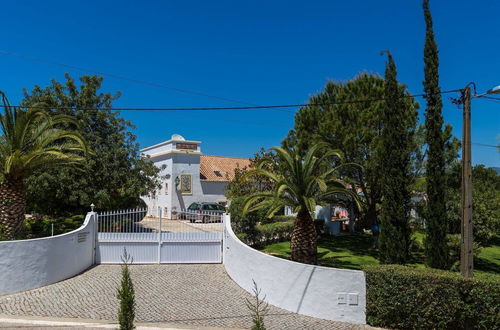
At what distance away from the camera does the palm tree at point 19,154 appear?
11.7m

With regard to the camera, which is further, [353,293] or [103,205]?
[103,205]


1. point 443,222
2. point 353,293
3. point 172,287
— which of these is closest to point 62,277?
point 172,287

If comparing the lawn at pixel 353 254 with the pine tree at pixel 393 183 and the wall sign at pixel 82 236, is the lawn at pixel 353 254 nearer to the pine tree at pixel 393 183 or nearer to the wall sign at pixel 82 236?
the pine tree at pixel 393 183

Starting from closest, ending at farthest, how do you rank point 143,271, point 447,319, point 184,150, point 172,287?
point 447,319
point 172,287
point 143,271
point 184,150

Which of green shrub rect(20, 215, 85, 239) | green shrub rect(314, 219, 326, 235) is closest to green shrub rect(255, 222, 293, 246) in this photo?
green shrub rect(314, 219, 326, 235)

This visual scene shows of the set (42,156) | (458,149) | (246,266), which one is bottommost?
(246,266)

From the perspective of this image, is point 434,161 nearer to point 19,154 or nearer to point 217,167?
point 19,154

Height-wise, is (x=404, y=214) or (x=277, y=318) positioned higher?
(x=404, y=214)

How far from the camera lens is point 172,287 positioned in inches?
442

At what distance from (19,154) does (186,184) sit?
1866 cm

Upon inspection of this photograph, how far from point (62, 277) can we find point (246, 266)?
18.7ft

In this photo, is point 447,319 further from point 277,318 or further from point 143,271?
point 143,271

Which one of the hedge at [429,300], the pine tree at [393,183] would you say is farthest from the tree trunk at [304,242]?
the hedge at [429,300]

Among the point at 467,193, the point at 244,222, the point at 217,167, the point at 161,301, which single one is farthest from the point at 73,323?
the point at 217,167
